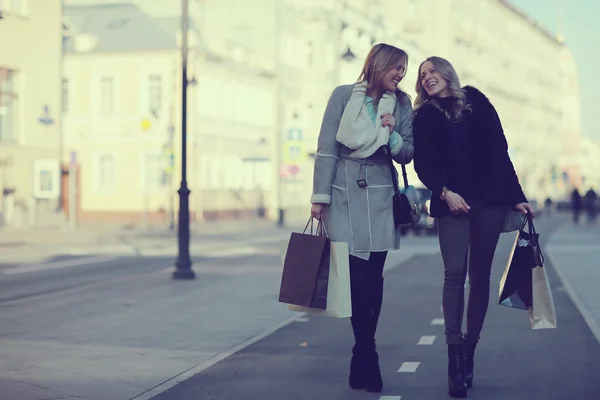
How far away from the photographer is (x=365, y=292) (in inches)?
263

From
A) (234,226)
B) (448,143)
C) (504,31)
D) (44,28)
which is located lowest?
(234,226)

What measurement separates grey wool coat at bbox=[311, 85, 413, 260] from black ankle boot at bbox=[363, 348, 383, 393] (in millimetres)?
591

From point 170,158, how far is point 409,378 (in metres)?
33.6

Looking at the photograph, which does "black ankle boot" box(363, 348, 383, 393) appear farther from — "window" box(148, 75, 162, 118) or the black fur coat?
"window" box(148, 75, 162, 118)

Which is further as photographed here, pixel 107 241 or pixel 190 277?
pixel 107 241

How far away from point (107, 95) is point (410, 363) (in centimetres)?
4326

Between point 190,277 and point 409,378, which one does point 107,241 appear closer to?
point 190,277

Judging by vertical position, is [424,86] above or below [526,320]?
above

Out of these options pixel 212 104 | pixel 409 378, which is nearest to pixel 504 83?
pixel 212 104

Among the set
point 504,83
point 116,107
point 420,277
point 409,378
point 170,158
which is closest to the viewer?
point 409,378

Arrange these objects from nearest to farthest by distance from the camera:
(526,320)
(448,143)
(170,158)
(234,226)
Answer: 1. (448,143)
2. (526,320)
3. (170,158)
4. (234,226)

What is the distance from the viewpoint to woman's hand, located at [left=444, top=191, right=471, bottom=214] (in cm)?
646

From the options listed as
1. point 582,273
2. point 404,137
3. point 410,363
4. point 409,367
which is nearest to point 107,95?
point 582,273

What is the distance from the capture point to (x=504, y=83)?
4508 inches
